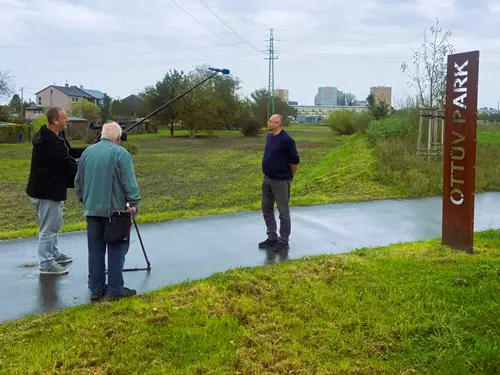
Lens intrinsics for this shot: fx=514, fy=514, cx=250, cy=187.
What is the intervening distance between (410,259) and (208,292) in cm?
250

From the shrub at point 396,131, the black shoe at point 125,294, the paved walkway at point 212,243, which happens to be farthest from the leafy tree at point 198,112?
the black shoe at point 125,294

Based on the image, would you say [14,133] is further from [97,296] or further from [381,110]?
[97,296]

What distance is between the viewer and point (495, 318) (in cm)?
436

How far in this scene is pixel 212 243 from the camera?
23.9 feet

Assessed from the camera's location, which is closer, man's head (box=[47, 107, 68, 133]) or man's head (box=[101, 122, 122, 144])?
man's head (box=[101, 122, 122, 144])

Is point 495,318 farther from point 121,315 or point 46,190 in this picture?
point 46,190

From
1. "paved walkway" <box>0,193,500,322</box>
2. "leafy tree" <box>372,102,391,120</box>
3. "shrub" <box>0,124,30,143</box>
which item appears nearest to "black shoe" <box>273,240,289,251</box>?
"paved walkway" <box>0,193,500,322</box>

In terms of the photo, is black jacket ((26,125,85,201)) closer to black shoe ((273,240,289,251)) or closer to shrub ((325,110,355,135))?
black shoe ((273,240,289,251))

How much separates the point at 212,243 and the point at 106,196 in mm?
2588

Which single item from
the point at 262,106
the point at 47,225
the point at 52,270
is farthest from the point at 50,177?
the point at 262,106

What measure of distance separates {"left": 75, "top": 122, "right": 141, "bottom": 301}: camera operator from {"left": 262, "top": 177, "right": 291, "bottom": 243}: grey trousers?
2397mm

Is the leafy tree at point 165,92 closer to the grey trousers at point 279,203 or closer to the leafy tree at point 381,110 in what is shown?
the leafy tree at point 381,110

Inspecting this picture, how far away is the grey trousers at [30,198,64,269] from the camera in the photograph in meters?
5.80

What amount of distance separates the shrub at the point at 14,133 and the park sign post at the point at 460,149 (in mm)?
44947
